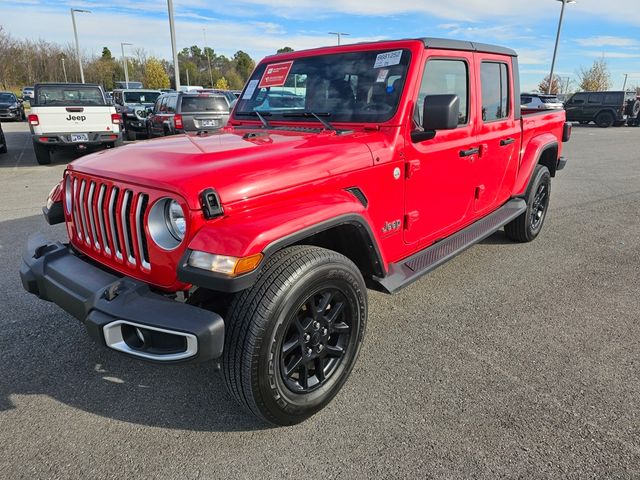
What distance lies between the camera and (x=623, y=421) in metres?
2.40

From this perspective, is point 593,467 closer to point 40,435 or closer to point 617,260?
point 40,435

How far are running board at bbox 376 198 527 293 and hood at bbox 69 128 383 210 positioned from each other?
75 cm

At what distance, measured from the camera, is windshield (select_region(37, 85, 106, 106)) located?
34.9 ft

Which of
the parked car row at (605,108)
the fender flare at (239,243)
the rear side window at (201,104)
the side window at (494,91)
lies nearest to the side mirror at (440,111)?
the fender flare at (239,243)

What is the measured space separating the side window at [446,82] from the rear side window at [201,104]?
9.93 meters

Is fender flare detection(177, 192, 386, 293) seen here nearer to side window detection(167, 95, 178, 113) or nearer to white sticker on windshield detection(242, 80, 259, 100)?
white sticker on windshield detection(242, 80, 259, 100)

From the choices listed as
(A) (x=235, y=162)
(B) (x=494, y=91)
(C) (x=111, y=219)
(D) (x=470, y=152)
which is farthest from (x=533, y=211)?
(C) (x=111, y=219)

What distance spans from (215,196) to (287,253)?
448mm

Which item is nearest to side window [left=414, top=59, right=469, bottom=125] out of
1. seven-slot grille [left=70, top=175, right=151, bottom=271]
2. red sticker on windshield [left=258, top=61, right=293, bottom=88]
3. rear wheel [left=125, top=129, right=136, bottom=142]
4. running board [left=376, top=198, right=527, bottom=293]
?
running board [left=376, top=198, right=527, bottom=293]

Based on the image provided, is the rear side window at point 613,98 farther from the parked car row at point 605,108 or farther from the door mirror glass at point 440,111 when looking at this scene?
the door mirror glass at point 440,111

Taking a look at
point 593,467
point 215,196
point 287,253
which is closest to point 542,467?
point 593,467

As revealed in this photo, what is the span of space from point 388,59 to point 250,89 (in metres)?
1.32

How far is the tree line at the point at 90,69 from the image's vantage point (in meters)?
47.4

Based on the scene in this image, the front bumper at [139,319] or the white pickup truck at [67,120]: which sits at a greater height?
the white pickup truck at [67,120]
